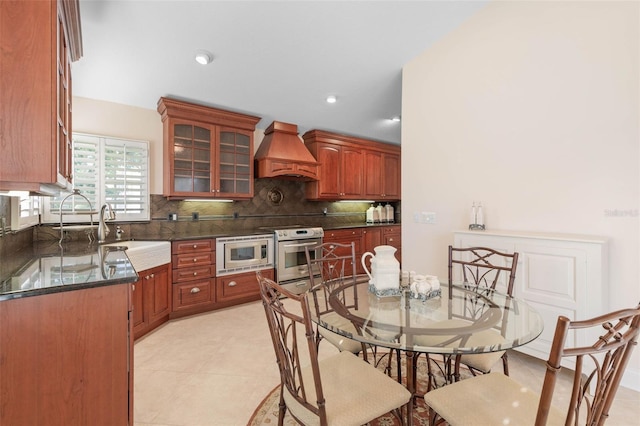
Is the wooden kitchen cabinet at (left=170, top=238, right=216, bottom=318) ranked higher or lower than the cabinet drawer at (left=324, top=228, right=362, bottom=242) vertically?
lower

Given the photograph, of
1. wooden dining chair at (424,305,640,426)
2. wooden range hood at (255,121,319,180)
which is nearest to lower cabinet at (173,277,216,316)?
wooden range hood at (255,121,319,180)

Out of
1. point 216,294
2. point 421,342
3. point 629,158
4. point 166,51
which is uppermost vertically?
point 166,51

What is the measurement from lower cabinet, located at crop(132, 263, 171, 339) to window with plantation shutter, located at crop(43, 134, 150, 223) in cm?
95

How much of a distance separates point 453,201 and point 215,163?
9.48 ft

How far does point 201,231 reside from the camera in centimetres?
393

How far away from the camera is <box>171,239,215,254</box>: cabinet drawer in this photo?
3236 mm

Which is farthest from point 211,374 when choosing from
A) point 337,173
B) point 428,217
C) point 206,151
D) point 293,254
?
point 337,173

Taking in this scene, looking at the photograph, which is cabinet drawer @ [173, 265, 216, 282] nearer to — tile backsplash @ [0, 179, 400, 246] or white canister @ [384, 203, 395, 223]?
tile backsplash @ [0, 179, 400, 246]

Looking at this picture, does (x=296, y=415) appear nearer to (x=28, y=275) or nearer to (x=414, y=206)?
(x=28, y=275)

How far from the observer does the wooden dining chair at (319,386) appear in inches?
41.8

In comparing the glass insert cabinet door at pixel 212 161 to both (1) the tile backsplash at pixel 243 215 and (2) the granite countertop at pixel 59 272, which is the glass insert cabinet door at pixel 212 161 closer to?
(1) the tile backsplash at pixel 243 215

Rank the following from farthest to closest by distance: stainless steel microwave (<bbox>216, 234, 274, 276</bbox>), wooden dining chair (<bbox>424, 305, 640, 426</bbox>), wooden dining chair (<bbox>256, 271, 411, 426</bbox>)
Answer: stainless steel microwave (<bbox>216, 234, 274, 276</bbox>) < wooden dining chair (<bbox>256, 271, 411, 426</bbox>) < wooden dining chair (<bbox>424, 305, 640, 426</bbox>)

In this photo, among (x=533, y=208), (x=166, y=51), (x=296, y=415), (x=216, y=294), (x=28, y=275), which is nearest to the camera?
(x=296, y=415)

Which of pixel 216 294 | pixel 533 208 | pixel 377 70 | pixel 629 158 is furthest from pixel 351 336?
pixel 377 70
